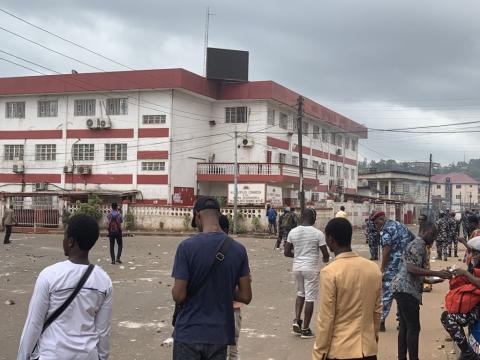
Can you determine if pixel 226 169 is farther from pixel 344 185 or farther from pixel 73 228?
pixel 73 228

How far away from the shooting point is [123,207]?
33.0m

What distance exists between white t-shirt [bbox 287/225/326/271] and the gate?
1039 inches

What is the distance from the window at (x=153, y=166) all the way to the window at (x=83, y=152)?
4.24 metres

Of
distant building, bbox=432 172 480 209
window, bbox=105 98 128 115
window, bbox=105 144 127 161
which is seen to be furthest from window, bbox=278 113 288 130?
distant building, bbox=432 172 480 209

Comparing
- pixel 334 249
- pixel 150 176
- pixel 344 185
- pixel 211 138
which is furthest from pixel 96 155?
pixel 334 249

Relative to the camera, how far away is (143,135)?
36.9 metres

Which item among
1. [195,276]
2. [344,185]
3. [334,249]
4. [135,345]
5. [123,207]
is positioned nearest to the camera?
[195,276]

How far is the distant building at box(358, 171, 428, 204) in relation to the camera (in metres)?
66.4

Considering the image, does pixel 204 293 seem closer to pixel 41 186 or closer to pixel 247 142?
pixel 247 142

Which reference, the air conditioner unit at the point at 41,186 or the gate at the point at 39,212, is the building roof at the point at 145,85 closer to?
the air conditioner unit at the point at 41,186

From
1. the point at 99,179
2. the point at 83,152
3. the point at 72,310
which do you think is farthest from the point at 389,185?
the point at 72,310

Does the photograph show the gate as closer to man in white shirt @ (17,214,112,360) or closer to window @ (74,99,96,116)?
window @ (74,99,96,116)

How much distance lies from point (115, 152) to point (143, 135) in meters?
2.48

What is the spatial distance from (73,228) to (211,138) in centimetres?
3755
